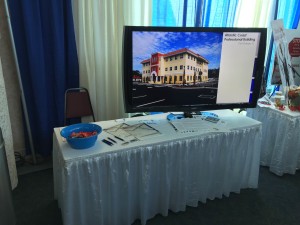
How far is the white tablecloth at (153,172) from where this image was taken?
59.8 inches

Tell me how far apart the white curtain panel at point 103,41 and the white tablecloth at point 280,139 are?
158cm

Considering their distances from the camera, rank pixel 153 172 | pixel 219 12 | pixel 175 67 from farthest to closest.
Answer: pixel 219 12 → pixel 175 67 → pixel 153 172

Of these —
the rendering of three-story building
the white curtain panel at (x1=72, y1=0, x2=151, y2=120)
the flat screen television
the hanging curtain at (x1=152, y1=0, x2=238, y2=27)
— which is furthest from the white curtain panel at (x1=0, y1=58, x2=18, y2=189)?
the hanging curtain at (x1=152, y1=0, x2=238, y2=27)

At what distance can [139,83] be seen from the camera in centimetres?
191

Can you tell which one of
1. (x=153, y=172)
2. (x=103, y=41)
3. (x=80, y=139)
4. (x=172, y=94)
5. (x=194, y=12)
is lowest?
(x=153, y=172)

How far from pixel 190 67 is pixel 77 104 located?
1.21m

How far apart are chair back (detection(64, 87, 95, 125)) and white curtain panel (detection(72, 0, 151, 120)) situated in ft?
0.28

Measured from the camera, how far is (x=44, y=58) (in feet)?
7.59

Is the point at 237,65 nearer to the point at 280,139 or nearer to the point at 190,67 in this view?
the point at 190,67

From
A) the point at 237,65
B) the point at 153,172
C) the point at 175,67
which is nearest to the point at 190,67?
the point at 175,67

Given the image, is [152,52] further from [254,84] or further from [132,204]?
[132,204]

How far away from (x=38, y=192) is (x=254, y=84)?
7.03 ft

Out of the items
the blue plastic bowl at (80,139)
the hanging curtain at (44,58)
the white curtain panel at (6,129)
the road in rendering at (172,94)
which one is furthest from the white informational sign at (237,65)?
the white curtain panel at (6,129)

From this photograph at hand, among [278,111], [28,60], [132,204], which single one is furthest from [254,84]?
[28,60]
